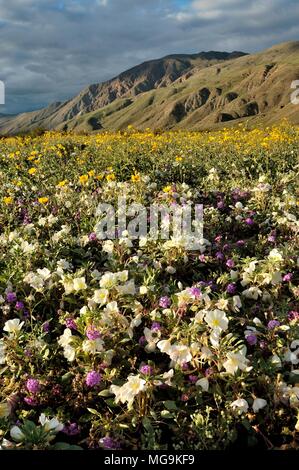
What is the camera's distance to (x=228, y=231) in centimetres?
724

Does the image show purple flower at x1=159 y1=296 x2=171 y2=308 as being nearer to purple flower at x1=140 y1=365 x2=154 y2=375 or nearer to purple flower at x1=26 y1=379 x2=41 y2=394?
purple flower at x1=140 y1=365 x2=154 y2=375

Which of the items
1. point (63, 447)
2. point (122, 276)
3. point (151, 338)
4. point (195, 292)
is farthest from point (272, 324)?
point (63, 447)

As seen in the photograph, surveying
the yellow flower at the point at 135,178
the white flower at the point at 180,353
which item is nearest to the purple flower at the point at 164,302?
the white flower at the point at 180,353

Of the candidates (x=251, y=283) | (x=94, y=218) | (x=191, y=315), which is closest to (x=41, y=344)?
(x=191, y=315)

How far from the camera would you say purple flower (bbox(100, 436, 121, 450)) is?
11.2 ft

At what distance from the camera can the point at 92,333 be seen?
4152mm

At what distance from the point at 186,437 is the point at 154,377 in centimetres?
55

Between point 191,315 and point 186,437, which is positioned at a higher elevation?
point 191,315

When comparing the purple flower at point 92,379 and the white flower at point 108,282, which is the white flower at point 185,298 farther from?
the purple flower at point 92,379

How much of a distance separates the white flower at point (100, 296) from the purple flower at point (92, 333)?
381 millimetres

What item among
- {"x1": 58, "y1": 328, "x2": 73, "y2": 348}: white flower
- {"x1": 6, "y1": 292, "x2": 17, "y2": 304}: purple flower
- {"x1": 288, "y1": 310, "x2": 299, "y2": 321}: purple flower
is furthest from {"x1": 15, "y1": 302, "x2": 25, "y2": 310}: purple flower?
{"x1": 288, "y1": 310, "x2": 299, "y2": 321}: purple flower

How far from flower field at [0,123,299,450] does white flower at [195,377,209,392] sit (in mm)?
17
